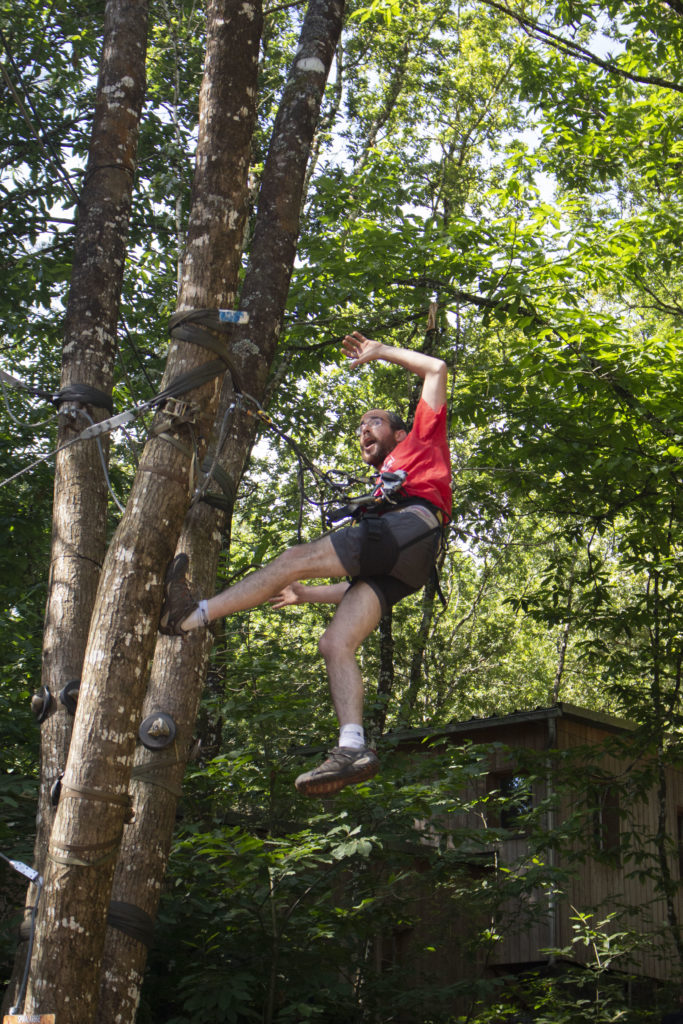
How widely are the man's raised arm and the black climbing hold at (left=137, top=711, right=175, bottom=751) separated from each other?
5.59ft

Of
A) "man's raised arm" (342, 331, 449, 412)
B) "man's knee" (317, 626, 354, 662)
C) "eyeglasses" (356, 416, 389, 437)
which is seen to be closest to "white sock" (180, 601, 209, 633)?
"man's knee" (317, 626, 354, 662)

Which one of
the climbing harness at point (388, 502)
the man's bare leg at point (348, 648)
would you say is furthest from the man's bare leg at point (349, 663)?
the climbing harness at point (388, 502)

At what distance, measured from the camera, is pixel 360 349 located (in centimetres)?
455

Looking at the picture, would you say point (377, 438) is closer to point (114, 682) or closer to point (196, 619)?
point (196, 619)

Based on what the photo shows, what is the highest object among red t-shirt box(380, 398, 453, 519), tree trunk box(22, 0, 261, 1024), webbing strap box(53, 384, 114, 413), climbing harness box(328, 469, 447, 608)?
webbing strap box(53, 384, 114, 413)

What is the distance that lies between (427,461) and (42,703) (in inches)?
77.5

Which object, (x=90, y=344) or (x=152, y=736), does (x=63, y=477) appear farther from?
(x=152, y=736)

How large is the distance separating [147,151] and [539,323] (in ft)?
15.7

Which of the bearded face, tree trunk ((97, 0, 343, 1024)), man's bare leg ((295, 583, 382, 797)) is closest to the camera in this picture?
tree trunk ((97, 0, 343, 1024))

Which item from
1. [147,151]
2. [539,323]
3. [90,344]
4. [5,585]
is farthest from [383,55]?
[90,344]

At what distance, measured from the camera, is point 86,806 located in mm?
3180

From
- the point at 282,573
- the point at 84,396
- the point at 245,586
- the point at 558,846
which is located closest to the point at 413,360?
the point at 282,573

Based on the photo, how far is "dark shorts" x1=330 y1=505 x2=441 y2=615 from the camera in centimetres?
425

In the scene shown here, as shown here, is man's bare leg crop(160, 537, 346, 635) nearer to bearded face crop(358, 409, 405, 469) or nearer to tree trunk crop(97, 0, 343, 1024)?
tree trunk crop(97, 0, 343, 1024)
